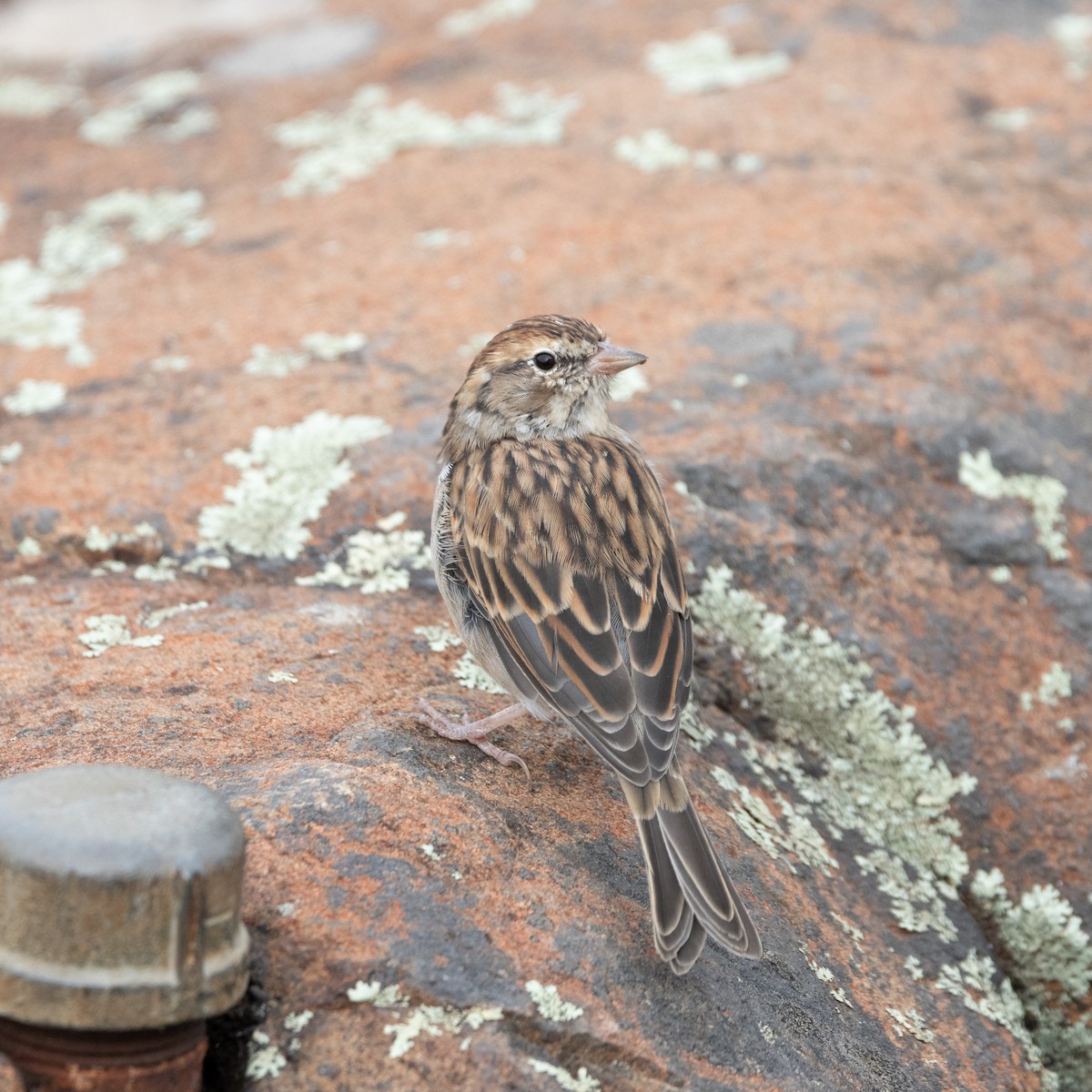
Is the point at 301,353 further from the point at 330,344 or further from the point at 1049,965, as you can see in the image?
the point at 1049,965

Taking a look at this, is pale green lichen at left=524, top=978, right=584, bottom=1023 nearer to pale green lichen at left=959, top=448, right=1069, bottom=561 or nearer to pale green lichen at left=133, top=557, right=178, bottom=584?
pale green lichen at left=133, top=557, right=178, bottom=584

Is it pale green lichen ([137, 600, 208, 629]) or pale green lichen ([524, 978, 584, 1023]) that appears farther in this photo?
pale green lichen ([137, 600, 208, 629])

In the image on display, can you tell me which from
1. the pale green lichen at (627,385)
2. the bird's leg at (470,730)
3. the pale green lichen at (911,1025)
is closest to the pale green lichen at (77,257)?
the pale green lichen at (627,385)

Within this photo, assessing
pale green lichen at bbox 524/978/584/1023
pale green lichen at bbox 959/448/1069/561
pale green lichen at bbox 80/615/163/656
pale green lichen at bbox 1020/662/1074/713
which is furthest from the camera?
pale green lichen at bbox 959/448/1069/561

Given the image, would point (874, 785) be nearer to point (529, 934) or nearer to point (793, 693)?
point (793, 693)

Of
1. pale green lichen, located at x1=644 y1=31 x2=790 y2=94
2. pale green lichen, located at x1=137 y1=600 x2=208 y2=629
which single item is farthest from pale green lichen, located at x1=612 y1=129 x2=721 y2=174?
pale green lichen, located at x1=137 y1=600 x2=208 y2=629

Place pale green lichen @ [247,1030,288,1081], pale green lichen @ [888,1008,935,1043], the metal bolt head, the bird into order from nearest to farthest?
1. the metal bolt head
2. pale green lichen @ [247,1030,288,1081]
3. the bird
4. pale green lichen @ [888,1008,935,1043]
